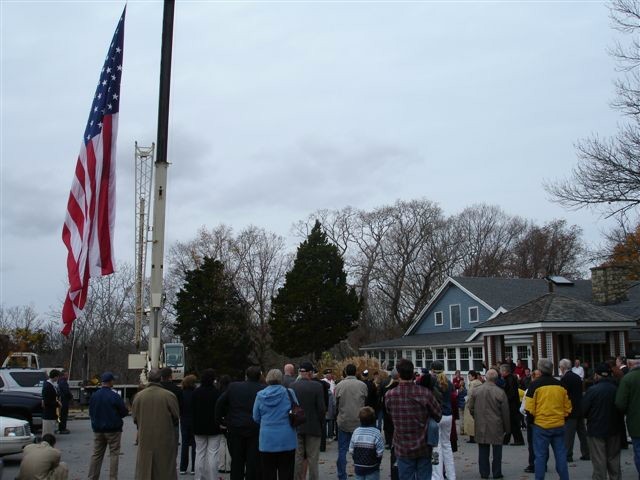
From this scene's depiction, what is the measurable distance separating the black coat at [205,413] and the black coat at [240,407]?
831 mm

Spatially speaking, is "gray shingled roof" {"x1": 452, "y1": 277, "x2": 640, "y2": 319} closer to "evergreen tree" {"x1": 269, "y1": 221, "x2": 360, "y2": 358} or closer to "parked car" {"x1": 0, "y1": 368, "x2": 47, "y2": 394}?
"evergreen tree" {"x1": 269, "y1": 221, "x2": 360, "y2": 358}

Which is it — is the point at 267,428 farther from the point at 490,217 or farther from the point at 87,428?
the point at 490,217

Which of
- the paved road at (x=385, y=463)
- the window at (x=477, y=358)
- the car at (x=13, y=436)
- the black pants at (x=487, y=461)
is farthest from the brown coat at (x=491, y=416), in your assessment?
the window at (x=477, y=358)

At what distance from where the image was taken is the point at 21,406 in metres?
17.9

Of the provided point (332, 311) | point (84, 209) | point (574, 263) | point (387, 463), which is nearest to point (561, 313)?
point (387, 463)

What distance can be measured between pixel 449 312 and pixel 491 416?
32.1 metres

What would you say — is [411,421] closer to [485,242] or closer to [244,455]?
[244,455]

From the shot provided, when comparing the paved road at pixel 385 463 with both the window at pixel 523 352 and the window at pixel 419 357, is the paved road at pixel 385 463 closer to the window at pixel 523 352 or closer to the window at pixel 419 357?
the window at pixel 523 352

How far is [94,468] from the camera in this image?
36.6 feet

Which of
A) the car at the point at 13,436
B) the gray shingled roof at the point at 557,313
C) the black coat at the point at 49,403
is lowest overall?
the car at the point at 13,436

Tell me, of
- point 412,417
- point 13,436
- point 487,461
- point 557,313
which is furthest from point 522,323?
point 412,417

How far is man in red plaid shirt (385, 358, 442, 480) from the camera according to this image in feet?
27.6

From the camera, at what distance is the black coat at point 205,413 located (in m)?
11.3

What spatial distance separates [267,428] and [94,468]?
3.33 meters
